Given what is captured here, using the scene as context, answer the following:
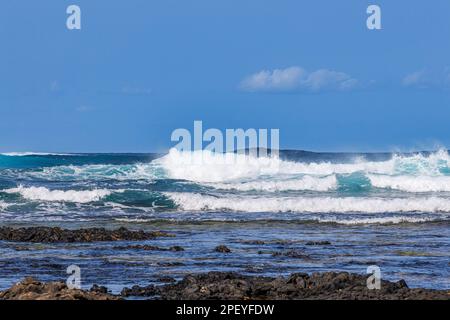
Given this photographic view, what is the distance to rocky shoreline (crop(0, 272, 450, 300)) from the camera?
11.7m

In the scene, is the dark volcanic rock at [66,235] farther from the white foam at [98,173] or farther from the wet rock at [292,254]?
the white foam at [98,173]

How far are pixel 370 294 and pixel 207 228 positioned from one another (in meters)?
13.8

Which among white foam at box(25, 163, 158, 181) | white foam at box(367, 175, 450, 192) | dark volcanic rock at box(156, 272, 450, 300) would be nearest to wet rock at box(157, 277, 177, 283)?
dark volcanic rock at box(156, 272, 450, 300)

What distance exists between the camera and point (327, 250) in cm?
1966

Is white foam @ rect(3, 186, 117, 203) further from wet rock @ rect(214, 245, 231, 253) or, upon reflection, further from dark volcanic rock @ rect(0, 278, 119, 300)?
dark volcanic rock @ rect(0, 278, 119, 300)

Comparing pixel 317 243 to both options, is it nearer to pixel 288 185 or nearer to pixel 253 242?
pixel 253 242

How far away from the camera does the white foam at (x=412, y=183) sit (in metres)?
44.1

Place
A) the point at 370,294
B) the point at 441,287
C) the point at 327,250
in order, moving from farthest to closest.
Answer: the point at 327,250 < the point at 441,287 < the point at 370,294

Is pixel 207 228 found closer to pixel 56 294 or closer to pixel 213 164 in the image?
pixel 56 294

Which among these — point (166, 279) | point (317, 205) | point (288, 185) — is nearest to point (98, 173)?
point (288, 185)

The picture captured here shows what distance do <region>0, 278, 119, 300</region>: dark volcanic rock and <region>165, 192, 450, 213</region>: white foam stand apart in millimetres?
21178

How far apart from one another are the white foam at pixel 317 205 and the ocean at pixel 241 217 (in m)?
0.05
